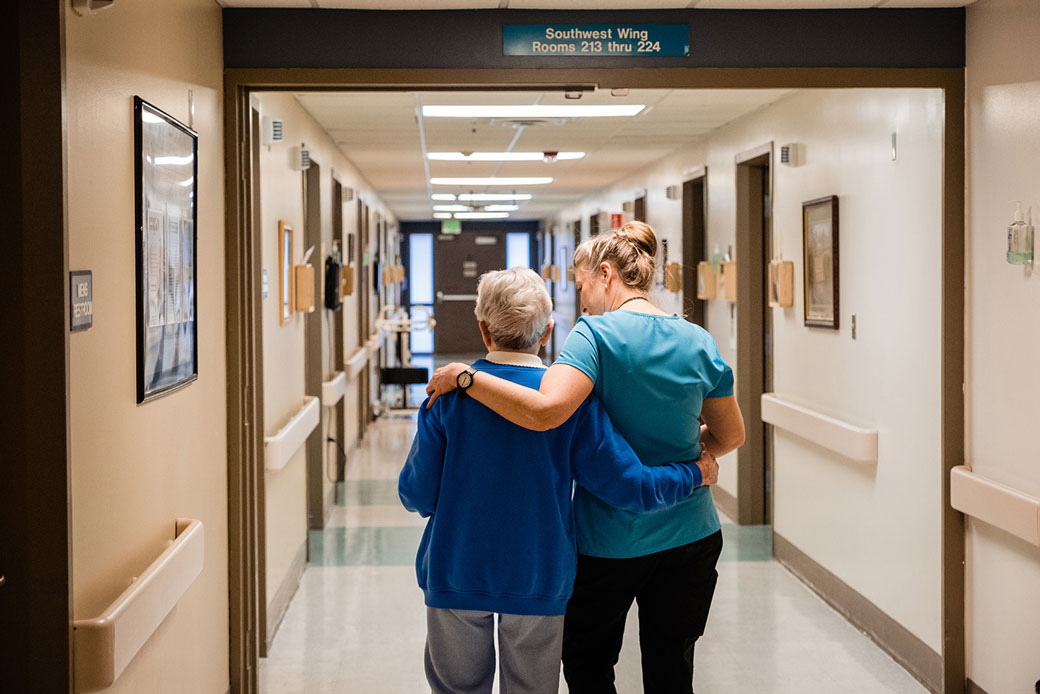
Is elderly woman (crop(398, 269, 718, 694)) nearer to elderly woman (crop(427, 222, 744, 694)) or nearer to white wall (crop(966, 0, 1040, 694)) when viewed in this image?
elderly woman (crop(427, 222, 744, 694))

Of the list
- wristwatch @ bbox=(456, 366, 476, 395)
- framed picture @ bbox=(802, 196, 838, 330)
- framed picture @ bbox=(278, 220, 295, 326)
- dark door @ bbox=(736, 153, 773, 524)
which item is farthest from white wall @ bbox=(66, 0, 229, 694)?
dark door @ bbox=(736, 153, 773, 524)

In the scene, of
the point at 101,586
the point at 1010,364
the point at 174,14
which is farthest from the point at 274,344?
the point at 1010,364

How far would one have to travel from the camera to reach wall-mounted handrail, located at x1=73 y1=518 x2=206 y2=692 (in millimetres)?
2225

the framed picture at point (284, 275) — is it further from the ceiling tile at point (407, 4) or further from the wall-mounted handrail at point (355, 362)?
the wall-mounted handrail at point (355, 362)

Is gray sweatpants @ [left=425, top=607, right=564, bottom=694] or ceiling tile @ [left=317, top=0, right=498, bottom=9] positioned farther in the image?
ceiling tile @ [left=317, top=0, right=498, bottom=9]

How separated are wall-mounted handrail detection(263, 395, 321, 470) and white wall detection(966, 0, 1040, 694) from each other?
2.72 metres

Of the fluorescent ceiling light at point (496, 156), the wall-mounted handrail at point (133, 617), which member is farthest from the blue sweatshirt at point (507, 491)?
the fluorescent ceiling light at point (496, 156)

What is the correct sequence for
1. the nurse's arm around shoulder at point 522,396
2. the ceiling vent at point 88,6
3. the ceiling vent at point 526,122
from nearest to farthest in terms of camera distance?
the ceiling vent at point 88,6
the nurse's arm around shoulder at point 522,396
the ceiling vent at point 526,122

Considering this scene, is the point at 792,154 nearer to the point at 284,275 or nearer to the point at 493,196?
the point at 284,275

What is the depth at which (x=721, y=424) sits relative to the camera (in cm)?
275

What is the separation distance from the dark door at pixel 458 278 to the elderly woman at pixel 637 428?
63.3 ft

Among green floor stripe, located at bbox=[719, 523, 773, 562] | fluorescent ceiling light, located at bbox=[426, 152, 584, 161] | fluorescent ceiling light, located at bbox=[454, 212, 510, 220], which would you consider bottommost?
green floor stripe, located at bbox=[719, 523, 773, 562]

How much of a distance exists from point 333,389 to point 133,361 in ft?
15.8

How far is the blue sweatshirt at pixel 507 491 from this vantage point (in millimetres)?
2438
